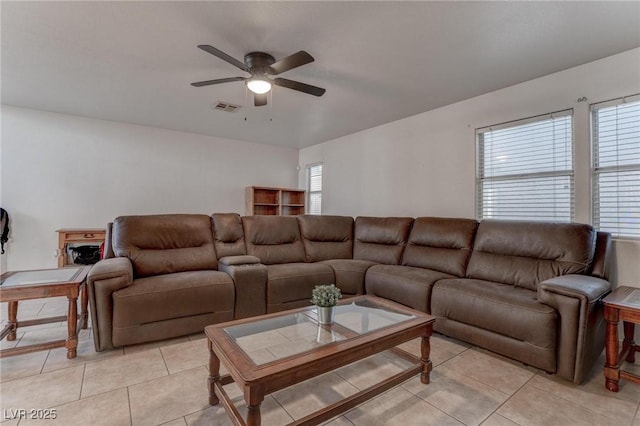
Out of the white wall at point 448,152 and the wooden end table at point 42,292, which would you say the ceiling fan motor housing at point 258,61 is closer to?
the wooden end table at point 42,292

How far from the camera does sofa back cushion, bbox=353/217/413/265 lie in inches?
144

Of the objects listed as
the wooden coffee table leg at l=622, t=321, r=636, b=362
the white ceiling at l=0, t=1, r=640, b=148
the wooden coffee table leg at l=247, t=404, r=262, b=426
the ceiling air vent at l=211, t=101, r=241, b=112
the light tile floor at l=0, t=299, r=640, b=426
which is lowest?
the light tile floor at l=0, t=299, r=640, b=426

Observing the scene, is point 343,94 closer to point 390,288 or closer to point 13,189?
point 390,288

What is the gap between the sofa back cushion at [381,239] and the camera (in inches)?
144

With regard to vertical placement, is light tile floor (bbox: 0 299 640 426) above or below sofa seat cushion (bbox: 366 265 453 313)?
below

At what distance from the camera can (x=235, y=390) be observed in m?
1.85

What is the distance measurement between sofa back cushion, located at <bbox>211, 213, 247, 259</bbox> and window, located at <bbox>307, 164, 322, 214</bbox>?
2834mm

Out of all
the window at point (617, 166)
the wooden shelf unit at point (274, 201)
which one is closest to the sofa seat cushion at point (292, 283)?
the window at point (617, 166)

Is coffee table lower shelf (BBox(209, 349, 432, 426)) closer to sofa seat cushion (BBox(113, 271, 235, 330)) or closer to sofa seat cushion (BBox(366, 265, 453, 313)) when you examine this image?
sofa seat cushion (BBox(366, 265, 453, 313))

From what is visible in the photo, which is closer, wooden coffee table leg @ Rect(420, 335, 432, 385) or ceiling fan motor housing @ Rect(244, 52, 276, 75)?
wooden coffee table leg @ Rect(420, 335, 432, 385)

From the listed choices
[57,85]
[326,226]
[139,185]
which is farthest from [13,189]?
[326,226]

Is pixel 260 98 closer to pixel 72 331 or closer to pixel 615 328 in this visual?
pixel 72 331

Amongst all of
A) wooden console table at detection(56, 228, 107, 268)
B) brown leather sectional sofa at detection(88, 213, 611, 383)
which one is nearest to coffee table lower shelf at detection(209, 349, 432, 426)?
brown leather sectional sofa at detection(88, 213, 611, 383)

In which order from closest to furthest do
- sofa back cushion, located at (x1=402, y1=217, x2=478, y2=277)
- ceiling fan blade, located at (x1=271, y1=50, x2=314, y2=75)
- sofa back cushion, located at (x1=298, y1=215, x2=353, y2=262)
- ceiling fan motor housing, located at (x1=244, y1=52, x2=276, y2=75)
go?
ceiling fan blade, located at (x1=271, y1=50, x2=314, y2=75) < ceiling fan motor housing, located at (x1=244, y1=52, x2=276, y2=75) < sofa back cushion, located at (x1=402, y1=217, x2=478, y2=277) < sofa back cushion, located at (x1=298, y1=215, x2=353, y2=262)
